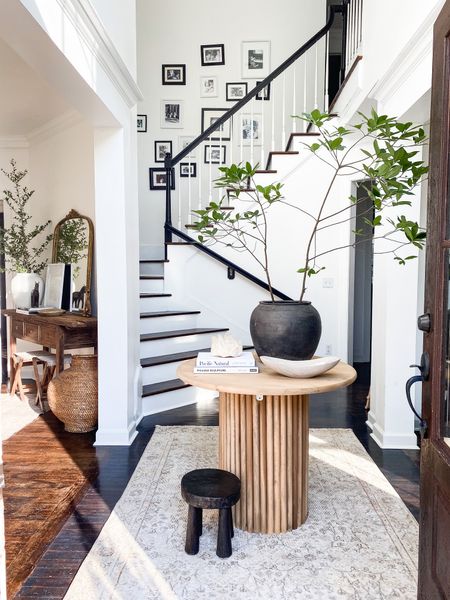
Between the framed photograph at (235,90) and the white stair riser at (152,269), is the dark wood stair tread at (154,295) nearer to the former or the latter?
the white stair riser at (152,269)

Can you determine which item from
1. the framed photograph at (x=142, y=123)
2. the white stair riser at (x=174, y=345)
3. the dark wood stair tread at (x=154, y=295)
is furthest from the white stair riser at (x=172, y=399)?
the framed photograph at (x=142, y=123)

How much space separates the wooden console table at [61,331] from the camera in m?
3.59

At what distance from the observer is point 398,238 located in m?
3.22

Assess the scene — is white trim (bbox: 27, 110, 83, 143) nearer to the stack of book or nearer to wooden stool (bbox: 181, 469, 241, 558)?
the stack of book

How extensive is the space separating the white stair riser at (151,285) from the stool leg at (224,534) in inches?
131

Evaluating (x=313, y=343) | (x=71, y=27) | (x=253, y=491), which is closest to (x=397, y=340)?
(x=313, y=343)

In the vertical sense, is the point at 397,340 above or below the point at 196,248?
below

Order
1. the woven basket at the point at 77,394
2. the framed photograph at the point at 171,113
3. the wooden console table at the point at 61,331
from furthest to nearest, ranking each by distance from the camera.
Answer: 1. the framed photograph at the point at 171,113
2. the wooden console table at the point at 61,331
3. the woven basket at the point at 77,394

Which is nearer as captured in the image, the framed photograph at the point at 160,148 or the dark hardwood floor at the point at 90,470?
the dark hardwood floor at the point at 90,470

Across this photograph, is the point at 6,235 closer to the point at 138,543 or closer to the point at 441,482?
the point at 138,543

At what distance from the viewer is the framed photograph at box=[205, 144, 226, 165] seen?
5.83 meters

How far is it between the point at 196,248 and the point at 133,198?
5.06ft

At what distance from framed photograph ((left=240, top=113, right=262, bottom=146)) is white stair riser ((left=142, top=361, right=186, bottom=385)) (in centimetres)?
309

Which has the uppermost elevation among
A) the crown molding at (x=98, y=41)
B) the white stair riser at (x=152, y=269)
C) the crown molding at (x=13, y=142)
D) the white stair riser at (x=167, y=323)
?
the crown molding at (x=13, y=142)
